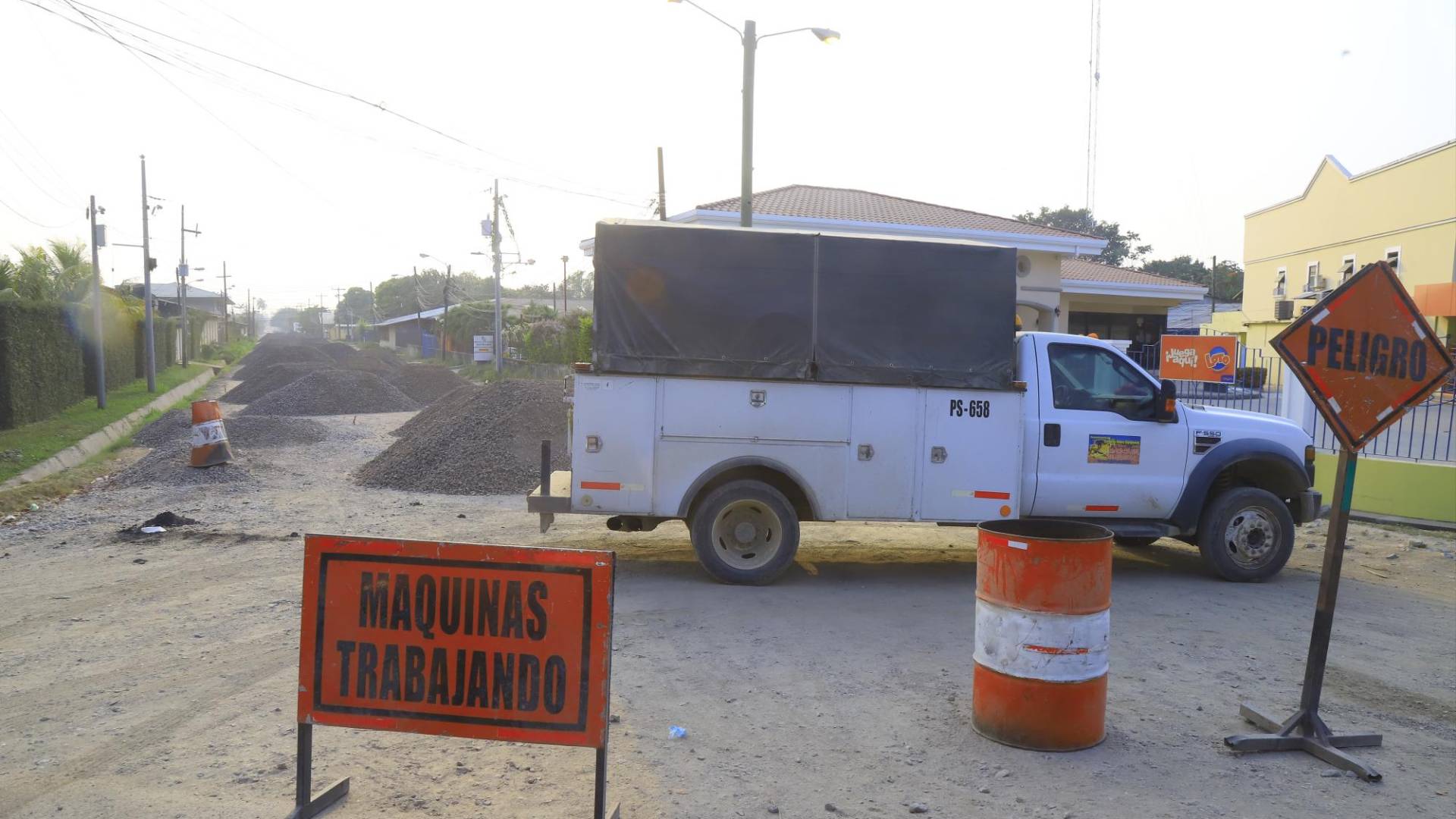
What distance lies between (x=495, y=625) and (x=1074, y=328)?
94.8 ft

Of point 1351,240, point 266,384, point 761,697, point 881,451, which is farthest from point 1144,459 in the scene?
point 1351,240

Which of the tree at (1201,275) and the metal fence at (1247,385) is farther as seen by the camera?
the tree at (1201,275)

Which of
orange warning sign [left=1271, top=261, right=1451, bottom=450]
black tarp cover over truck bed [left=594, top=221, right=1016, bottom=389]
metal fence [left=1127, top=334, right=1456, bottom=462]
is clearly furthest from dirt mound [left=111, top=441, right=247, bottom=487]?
orange warning sign [left=1271, top=261, right=1451, bottom=450]

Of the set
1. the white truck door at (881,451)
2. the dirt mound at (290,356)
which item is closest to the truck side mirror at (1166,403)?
the white truck door at (881,451)

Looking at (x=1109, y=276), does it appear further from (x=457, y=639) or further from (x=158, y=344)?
(x=158, y=344)

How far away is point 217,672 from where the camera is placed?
5.80 meters

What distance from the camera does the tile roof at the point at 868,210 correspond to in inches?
869

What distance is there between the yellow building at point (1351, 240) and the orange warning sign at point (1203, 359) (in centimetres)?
1654

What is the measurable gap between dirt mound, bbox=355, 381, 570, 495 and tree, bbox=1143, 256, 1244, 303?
64.0 meters

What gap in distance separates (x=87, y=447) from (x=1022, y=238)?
68.0 feet

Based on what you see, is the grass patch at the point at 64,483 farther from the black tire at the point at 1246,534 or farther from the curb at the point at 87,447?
the black tire at the point at 1246,534

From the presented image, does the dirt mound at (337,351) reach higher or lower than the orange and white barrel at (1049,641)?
higher

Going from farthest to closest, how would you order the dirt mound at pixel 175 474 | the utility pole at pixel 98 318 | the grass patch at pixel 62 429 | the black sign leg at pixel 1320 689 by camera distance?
the utility pole at pixel 98 318
the grass patch at pixel 62 429
the dirt mound at pixel 175 474
the black sign leg at pixel 1320 689

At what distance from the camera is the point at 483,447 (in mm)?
15102
